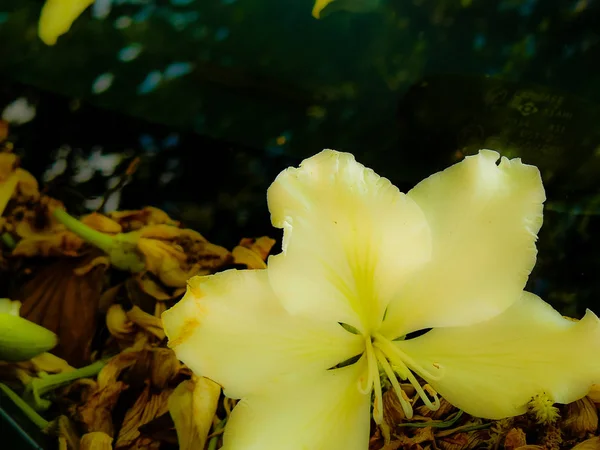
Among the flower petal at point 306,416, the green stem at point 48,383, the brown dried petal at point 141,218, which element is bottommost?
the green stem at point 48,383

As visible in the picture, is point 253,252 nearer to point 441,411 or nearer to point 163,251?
point 163,251

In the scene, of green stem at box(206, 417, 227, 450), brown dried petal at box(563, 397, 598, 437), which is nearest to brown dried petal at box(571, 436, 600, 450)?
brown dried petal at box(563, 397, 598, 437)

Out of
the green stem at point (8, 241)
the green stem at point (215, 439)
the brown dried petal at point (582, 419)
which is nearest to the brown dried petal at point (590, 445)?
the brown dried petal at point (582, 419)

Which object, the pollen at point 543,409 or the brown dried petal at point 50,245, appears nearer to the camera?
the pollen at point 543,409

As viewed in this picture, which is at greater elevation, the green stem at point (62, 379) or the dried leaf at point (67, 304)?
the dried leaf at point (67, 304)

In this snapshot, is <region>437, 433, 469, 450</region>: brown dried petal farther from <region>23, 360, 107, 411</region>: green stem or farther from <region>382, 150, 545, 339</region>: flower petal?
<region>23, 360, 107, 411</region>: green stem

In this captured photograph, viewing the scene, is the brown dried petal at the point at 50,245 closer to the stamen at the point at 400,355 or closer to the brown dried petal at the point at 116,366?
the brown dried petal at the point at 116,366
